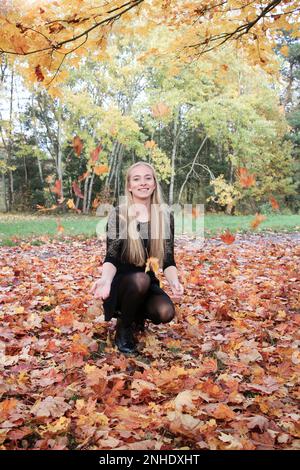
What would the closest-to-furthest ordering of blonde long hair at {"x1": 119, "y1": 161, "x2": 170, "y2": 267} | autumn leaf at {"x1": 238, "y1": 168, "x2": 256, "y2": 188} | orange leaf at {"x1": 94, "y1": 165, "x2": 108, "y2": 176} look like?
1. blonde long hair at {"x1": 119, "y1": 161, "x2": 170, "y2": 267}
2. orange leaf at {"x1": 94, "y1": 165, "x2": 108, "y2": 176}
3. autumn leaf at {"x1": 238, "y1": 168, "x2": 256, "y2": 188}

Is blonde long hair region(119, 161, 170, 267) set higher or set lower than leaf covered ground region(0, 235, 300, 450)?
higher

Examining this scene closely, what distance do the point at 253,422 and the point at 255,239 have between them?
27.2 feet

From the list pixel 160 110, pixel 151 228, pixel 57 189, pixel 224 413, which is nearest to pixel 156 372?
pixel 224 413

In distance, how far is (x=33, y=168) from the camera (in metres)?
23.9

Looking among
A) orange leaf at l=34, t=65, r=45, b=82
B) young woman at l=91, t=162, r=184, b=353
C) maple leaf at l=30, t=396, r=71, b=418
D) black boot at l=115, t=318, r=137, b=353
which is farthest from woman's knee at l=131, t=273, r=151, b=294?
orange leaf at l=34, t=65, r=45, b=82

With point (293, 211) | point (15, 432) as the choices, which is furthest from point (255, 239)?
point (293, 211)

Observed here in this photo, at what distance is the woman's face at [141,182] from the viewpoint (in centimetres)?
304

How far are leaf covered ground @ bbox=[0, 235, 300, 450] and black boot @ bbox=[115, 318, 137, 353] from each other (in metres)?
0.06

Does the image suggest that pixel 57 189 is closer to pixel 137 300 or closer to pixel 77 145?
pixel 77 145

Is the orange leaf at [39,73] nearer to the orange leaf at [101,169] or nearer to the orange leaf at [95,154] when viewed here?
the orange leaf at [95,154]

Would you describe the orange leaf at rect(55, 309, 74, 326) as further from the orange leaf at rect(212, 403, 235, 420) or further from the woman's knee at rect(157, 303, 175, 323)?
the orange leaf at rect(212, 403, 235, 420)

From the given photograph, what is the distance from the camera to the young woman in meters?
2.94

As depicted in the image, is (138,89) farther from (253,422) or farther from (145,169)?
(253,422)

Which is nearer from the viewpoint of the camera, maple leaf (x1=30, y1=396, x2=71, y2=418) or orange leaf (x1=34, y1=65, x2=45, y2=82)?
maple leaf (x1=30, y1=396, x2=71, y2=418)
